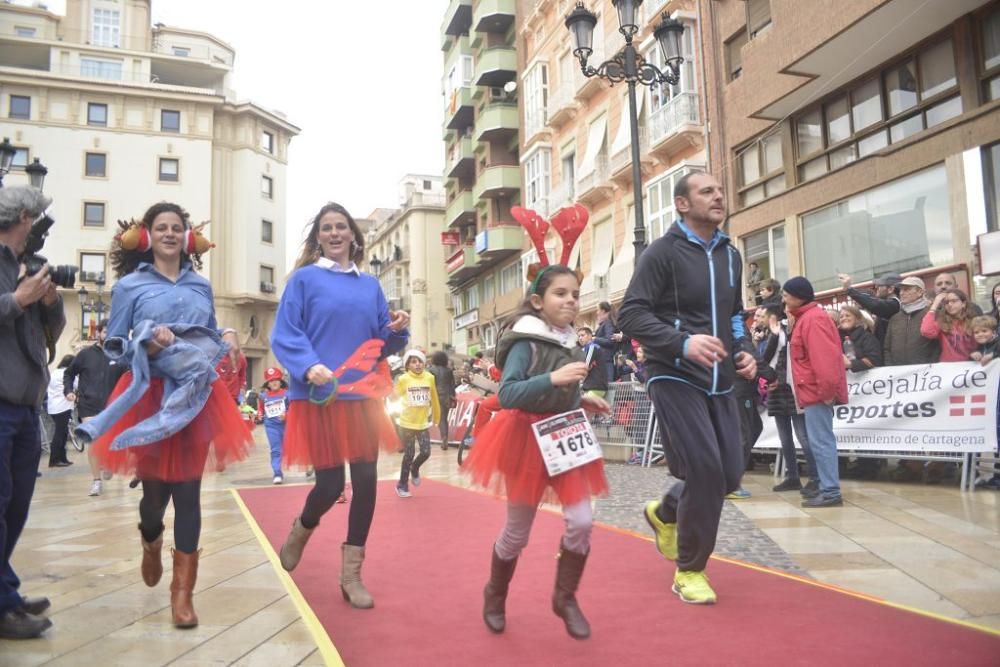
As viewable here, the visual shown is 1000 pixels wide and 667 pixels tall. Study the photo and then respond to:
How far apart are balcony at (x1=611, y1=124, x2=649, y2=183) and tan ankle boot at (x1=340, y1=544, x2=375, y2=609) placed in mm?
20941

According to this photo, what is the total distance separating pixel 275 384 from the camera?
11.4 metres

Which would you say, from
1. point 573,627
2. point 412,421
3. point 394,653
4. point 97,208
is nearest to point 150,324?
point 394,653

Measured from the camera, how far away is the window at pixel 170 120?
48531 mm

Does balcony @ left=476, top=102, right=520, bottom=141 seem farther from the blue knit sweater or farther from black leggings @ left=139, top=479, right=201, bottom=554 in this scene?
black leggings @ left=139, top=479, right=201, bottom=554

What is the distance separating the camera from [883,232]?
15.0 metres

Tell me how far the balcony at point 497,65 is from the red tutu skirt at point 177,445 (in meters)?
33.7

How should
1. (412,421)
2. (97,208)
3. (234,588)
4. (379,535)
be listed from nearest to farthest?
1. (234,588)
2. (379,535)
3. (412,421)
4. (97,208)

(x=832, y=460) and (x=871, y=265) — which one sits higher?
(x=871, y=265)

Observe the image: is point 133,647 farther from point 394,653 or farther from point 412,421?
point 412,421

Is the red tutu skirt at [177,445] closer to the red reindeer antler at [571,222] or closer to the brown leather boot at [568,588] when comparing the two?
the brown leather boot at [568,588]

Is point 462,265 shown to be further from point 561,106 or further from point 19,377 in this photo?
point 19,377

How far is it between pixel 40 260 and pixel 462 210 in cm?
3759

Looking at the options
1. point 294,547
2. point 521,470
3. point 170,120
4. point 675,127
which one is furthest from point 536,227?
point 170,120

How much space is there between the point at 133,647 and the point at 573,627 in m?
1.91
